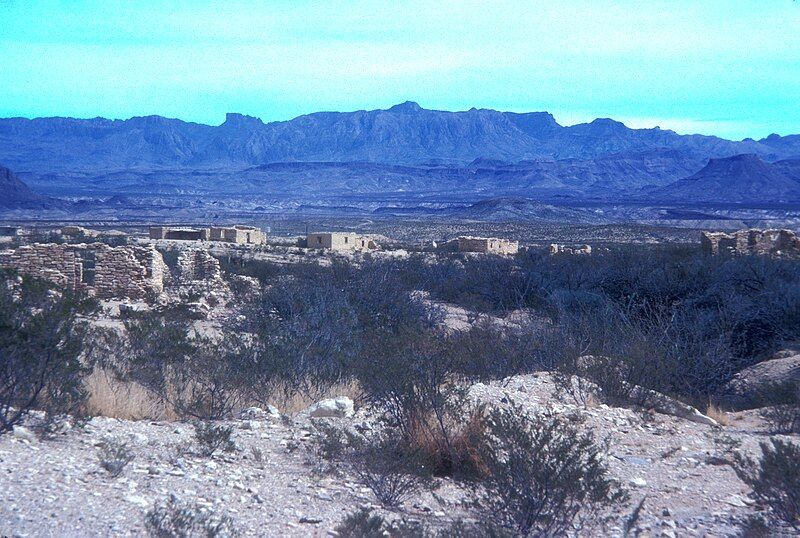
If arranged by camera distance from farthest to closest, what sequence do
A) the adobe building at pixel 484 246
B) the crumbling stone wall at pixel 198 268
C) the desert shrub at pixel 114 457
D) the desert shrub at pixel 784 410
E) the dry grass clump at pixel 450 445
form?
the adobe building at pixel 484 246
the crumbling stone wall at pixel 198 268
the desert shrub at pixel 784 410
the dry grass clump at pixel 450 445
the desert shrub at pixel 114 457

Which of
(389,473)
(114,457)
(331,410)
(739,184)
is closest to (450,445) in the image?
(389,473)

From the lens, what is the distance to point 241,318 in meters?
19.3

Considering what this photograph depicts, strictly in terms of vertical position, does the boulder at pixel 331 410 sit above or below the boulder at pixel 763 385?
above

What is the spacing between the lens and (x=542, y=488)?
18.8ft

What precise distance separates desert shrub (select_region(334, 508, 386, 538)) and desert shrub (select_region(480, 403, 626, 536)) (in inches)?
34.8

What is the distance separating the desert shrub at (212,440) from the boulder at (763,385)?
7.43 m

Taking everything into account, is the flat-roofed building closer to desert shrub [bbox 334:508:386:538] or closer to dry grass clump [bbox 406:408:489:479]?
dry grass clump [bbox 406:408:489:479]

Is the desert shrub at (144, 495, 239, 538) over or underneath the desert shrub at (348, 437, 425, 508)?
over

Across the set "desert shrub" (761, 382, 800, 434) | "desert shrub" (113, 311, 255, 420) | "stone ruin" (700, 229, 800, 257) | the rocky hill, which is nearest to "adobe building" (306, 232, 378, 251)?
"stone ruin" (700, 229, 800, 257)

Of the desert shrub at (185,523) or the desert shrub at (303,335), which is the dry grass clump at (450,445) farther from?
the desert shrub at (303,335)

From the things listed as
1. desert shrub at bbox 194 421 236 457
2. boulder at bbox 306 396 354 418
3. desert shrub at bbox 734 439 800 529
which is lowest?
boulder at bbox 306 396 354 418

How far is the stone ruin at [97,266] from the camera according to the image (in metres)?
19.9

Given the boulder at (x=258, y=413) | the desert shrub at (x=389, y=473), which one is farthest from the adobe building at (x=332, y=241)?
the desert shrub at (x=389, y=473)

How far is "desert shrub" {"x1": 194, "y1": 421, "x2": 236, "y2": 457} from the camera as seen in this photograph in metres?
7.06
